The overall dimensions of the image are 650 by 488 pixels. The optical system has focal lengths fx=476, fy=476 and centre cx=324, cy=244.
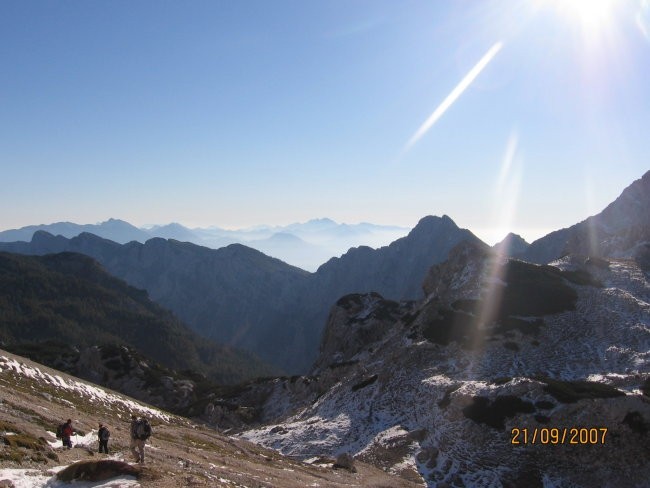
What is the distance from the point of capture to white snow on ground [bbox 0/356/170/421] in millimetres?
50812

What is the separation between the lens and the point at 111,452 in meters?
27.0

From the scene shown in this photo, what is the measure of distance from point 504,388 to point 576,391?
6374 millimetres

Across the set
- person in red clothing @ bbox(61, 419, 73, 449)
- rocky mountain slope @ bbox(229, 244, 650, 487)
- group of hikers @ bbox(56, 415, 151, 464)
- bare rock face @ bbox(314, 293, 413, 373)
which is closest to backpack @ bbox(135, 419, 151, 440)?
group of hikers @ bbox(56, 415, 151, 464)

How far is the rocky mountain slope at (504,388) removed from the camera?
38.4m

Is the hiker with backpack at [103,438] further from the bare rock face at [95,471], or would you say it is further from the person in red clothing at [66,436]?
the bare rock face at [95,471]

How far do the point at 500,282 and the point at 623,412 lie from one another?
46.7 m

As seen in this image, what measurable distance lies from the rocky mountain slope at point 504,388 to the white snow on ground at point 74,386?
15137mm

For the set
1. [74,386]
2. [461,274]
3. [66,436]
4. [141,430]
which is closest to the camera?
[141,430]

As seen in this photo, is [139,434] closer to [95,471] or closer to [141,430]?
[141,430]

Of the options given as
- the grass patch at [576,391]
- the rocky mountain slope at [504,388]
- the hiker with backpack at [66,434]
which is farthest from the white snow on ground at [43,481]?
the grass patch at [576,391]

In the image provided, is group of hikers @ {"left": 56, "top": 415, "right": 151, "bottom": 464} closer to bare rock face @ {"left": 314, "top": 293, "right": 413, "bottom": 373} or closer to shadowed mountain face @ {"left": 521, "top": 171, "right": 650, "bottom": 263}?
bare rock face @ {"left": 314, "top": 293, "right": 413, "bottom": 373}

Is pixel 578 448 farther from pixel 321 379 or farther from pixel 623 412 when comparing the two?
pixel 321 379
